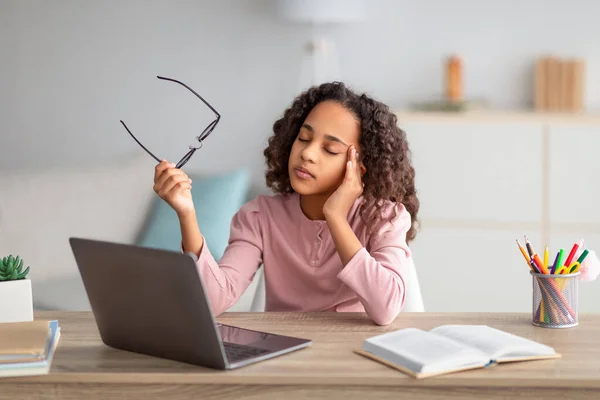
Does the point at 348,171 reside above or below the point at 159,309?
above

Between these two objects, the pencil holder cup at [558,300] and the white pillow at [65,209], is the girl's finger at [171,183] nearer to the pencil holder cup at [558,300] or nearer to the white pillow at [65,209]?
the pencil holder cup at [558,300]

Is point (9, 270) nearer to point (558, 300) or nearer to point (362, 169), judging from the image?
point (362, 169)

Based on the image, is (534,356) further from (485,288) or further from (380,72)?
(380,72)

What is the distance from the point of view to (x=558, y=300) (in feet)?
5.35

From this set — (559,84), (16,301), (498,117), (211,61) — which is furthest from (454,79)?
(16,301)

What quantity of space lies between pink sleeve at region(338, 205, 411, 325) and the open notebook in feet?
0.43

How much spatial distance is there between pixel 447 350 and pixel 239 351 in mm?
327

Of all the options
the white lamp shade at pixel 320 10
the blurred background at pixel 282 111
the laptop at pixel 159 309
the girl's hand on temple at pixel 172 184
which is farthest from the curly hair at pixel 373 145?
the white lamp shade at pixel 320 10

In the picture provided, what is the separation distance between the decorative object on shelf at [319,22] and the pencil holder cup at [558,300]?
235 centimetres

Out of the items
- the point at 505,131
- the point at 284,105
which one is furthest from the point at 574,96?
the point at 284,105

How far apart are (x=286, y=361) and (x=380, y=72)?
2881 millimetres

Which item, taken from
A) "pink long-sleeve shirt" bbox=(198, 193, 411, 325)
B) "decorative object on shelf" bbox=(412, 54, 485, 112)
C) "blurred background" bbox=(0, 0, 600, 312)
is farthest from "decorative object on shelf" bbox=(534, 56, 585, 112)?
"pink long-sleeve shirt" bbox=(198, 193, 411, 325)

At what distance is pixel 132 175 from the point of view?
3705mm

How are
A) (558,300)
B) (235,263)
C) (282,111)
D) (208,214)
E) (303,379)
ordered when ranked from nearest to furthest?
(303,379) < (558,300) < (235,263) < (208,214) < (282,111)
